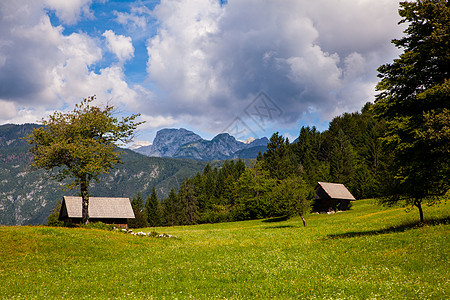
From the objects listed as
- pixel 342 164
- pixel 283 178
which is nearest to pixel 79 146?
pixel 283 178

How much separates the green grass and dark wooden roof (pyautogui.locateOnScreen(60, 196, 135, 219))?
4265cm

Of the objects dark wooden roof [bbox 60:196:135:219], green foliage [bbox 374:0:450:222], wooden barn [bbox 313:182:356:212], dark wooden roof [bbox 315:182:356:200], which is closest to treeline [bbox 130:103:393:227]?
wooden barn [bbox 313:182:356:212]

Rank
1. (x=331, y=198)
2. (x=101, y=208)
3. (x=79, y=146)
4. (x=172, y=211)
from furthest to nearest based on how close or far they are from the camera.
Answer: (x=172, y=211) < (x=331, y=198) < (x=101, y=208) < (x=79, y=146)

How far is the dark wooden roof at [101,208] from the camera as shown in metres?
65.8

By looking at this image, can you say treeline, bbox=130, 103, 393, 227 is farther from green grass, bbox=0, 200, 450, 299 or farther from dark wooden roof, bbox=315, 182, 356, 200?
green grass, bbox=0, 200, 450, 299

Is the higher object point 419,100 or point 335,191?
point 419,100

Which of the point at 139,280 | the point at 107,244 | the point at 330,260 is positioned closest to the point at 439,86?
the point at 330,260

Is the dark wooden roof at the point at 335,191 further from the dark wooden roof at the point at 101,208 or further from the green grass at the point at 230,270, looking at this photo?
the green grass at the point at 230,270

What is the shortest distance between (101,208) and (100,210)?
0.61m

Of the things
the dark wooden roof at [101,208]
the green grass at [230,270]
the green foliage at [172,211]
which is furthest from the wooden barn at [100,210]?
the green foliage at [172,211]

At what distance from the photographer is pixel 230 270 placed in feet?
53.0

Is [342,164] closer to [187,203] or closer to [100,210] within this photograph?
[187,203]

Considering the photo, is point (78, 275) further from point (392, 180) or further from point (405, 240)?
point (392, 180)

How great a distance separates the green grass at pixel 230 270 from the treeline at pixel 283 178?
102ft
